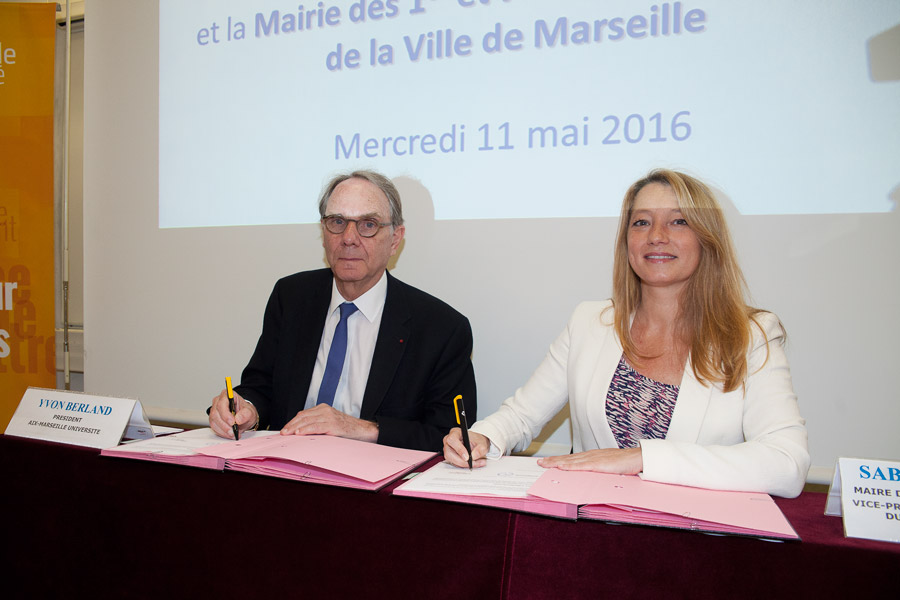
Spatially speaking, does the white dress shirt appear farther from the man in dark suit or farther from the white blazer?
the white blazer

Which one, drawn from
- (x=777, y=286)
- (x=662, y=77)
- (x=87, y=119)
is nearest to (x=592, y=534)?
(x=777, y=286)

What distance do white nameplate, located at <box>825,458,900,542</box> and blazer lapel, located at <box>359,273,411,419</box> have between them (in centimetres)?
125

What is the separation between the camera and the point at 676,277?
1.63m

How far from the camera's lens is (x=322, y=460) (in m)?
1.19

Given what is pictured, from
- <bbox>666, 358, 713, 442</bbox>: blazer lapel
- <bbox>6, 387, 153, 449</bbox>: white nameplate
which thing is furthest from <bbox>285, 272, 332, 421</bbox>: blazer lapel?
<bbox>666, 358, 713, 442</bbox>: blazer lapel

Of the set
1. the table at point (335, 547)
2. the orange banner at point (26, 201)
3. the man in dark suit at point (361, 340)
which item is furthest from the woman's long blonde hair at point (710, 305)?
the orange banner at point (26, 201)

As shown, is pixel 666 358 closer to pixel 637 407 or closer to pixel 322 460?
pixel 637 407

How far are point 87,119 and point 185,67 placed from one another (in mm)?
688

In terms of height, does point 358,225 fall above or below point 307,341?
above

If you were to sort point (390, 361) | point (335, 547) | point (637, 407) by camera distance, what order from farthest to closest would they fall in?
point (390, 361) → point (637, 407) → point (335, 547)

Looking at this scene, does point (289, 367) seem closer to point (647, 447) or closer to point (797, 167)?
point (647, 447)

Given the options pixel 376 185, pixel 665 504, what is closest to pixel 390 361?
pixel 376 185

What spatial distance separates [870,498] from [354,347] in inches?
58.2

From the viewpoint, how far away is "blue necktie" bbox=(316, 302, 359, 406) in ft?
6.45
